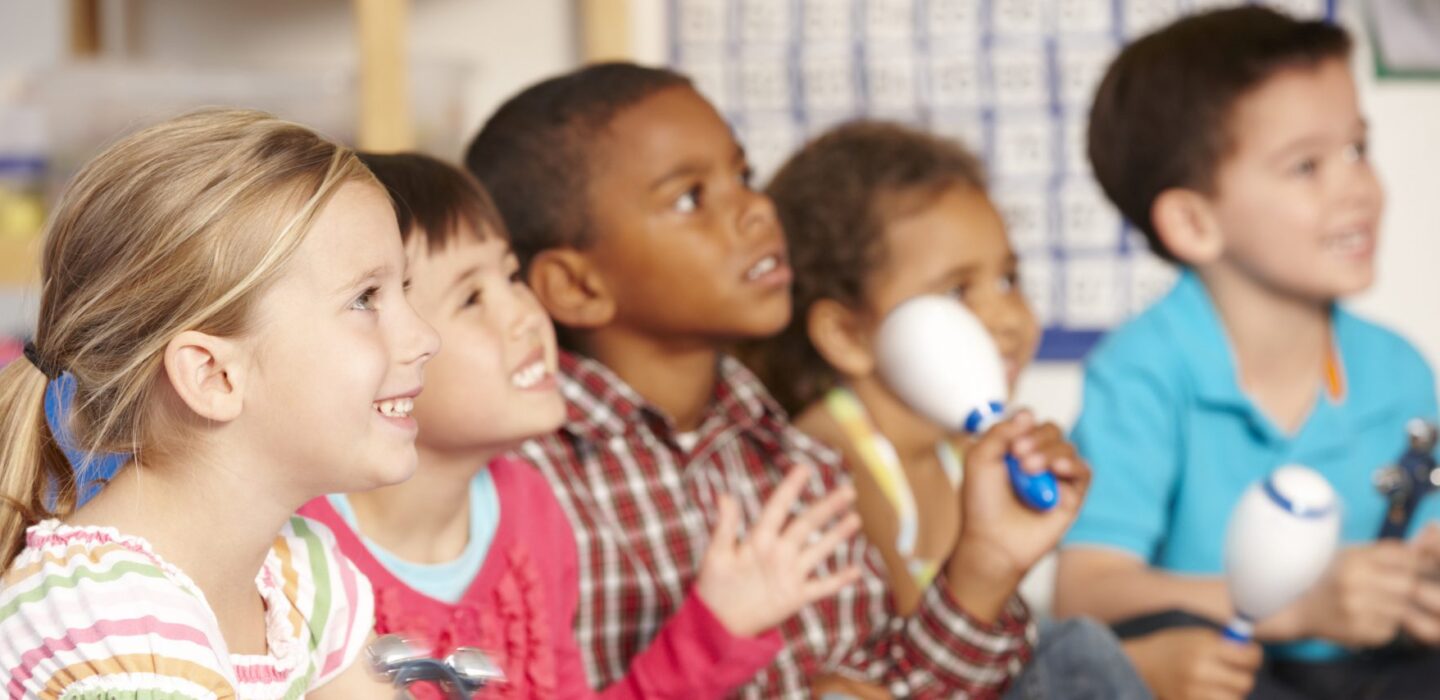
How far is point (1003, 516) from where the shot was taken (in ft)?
4.10

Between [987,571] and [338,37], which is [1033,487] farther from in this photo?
[338,37]

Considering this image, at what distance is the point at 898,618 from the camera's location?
1.40 metres

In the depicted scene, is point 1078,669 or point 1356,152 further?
point 1356,152

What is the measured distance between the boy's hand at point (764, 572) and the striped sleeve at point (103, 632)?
1.42 ft

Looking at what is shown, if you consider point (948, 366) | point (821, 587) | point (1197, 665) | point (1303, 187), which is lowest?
point (1197, 665)

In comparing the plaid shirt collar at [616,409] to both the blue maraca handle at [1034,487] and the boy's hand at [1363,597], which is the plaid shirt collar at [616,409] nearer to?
the blue maraca handle at [1034,487]

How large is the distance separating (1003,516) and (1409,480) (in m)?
0.49

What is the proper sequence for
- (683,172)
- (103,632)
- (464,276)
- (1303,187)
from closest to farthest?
(103,632) < (464,276) < (683,172) < (1303,187)

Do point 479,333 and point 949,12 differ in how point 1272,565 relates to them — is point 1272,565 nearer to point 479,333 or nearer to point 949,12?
point 479,333

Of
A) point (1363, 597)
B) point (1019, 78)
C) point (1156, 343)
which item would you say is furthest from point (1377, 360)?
point (1019, 78)

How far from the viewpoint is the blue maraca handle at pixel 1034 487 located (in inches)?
48.3

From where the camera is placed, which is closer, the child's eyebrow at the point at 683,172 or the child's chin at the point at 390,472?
the child's chin at the point at 390,472

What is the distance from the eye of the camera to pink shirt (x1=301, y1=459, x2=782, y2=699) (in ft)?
3.39

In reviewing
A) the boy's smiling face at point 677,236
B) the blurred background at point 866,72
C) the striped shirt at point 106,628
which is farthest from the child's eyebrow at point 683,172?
the blurred background at point 866,72
